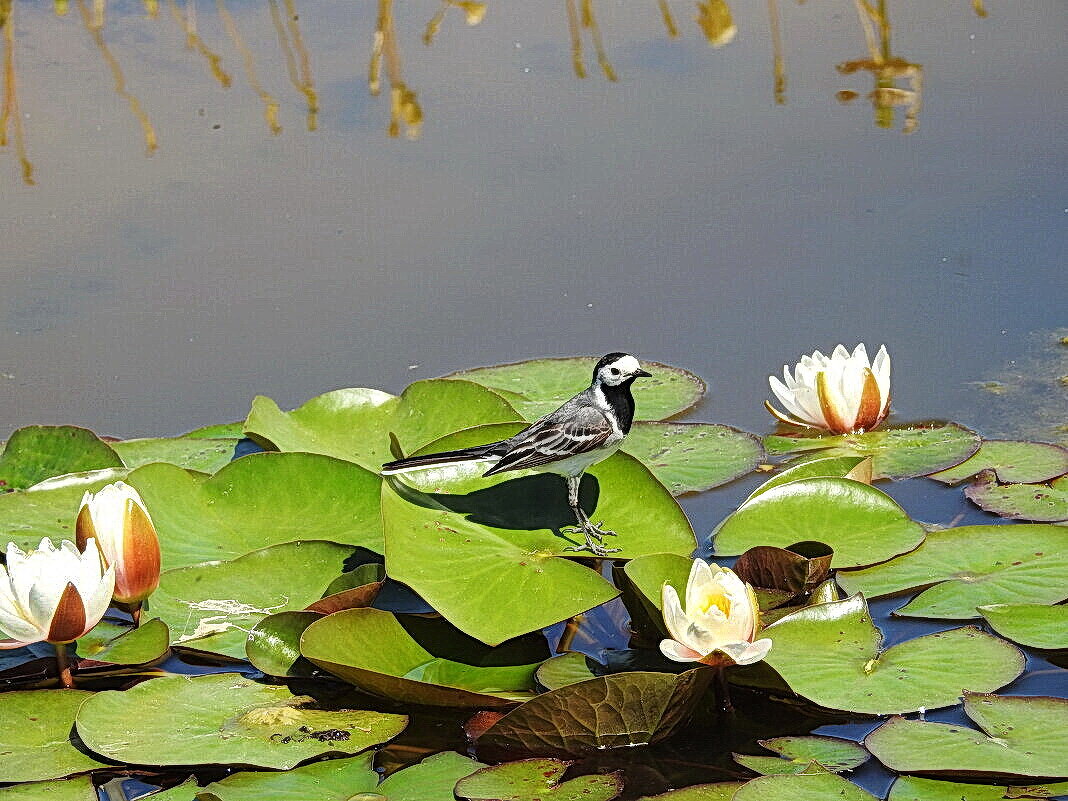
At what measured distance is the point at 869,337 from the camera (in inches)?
184

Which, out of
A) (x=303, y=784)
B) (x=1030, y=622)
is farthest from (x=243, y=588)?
(x=1030, y=622)

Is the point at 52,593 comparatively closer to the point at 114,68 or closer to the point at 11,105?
the point at 11,105

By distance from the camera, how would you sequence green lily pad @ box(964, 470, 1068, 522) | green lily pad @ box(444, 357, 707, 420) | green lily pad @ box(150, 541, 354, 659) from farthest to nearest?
green lily pad @ box(444, 357, 707, 420) < green lily pad @ box(964, 470, 1068, 522) < green lily pad @ box(150, 541, 354, 659)

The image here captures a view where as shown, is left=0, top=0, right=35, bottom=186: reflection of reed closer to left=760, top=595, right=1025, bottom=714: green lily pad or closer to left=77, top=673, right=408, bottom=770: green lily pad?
left=77, top=673, right=408, bottom=770: green lily pad

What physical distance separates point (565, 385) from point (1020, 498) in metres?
1.60

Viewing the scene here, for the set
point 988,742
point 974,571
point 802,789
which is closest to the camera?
point 802,789

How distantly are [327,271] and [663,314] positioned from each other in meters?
1.56

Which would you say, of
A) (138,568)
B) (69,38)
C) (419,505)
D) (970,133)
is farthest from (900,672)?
(69,38)

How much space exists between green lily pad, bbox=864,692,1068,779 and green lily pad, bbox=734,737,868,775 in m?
0.04

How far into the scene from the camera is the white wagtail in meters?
3.46

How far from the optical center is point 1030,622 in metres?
3.12

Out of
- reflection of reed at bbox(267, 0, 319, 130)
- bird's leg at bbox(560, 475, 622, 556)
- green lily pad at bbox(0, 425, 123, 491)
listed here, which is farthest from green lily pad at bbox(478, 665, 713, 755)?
reflection of reed at bbox(267, 0, 319, 130)

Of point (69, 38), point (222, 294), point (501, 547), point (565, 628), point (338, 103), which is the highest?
point (69, 38)

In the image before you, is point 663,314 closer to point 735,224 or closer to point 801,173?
point 735,224
